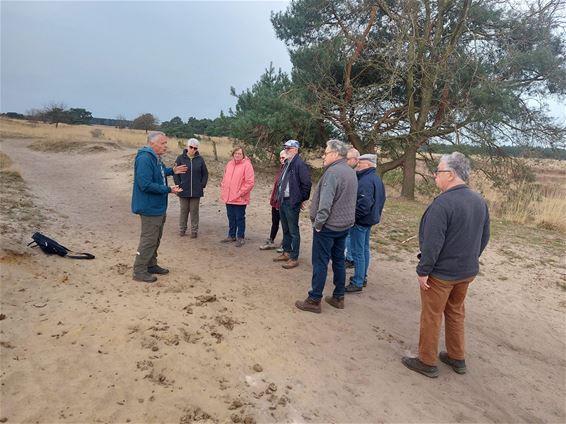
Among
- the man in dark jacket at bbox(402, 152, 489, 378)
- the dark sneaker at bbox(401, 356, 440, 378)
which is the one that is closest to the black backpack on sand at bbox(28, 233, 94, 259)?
the dark sneaker at bbox(401, 356, 440, 378)

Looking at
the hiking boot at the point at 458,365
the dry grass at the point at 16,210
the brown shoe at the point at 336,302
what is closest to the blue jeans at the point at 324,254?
the brown shoe at the point at 336,302

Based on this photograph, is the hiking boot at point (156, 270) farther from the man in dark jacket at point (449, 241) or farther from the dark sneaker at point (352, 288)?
the man in dark jacket at point (449, 241)

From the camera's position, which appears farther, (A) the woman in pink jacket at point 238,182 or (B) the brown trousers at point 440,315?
(A) the woman in pink jacket at point 238,182

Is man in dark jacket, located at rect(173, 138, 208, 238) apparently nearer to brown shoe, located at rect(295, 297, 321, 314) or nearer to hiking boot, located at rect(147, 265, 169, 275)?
A: hiking boot, located at rect(147, 265, 169, 275)

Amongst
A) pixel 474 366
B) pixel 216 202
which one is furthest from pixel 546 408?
pixel 216 202

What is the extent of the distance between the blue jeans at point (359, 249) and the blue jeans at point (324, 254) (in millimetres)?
738

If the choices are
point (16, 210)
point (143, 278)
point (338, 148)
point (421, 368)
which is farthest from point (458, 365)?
point (16, 210)

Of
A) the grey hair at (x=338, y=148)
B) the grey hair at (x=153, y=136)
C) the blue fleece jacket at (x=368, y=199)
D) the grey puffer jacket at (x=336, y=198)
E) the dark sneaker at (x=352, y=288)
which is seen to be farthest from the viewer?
the dark sneaker at (x=352, y=288)

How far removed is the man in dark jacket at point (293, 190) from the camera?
5.93m

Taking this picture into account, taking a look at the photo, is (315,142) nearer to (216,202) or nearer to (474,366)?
(216,202)

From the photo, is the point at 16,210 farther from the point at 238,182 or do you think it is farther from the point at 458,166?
the point at 458,166

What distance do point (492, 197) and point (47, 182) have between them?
51.2 feet

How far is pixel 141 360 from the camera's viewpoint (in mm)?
3389

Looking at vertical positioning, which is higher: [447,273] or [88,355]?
[447,273]
